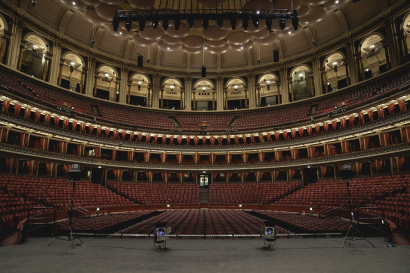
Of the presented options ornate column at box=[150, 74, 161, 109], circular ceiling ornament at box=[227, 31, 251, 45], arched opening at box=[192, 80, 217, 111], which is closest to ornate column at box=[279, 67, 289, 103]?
arched opening at box=[192, 80, 217, 111]

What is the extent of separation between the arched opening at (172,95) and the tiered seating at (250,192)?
12.8 m

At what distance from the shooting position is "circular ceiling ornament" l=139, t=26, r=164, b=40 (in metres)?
17.3

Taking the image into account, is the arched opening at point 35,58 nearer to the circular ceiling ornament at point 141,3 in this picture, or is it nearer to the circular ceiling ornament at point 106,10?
the circular ceiling ornament at point 106,10

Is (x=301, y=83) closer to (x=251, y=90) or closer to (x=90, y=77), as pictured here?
(x=251, y=90)

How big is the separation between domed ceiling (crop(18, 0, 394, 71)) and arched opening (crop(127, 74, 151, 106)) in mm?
2481

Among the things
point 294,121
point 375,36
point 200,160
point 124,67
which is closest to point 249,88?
point 294,121

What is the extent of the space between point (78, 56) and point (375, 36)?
102 feet

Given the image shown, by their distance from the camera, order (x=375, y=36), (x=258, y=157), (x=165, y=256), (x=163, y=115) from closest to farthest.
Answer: (x=165, y=256) < (x=375, y=36) < (x=258, y=157) < (x=163, y=115)

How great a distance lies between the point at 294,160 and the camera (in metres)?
25.3

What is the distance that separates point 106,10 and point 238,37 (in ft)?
29.8

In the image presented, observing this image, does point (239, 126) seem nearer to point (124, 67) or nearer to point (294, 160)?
point (294, 160)

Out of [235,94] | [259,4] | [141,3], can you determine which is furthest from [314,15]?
[235,94]

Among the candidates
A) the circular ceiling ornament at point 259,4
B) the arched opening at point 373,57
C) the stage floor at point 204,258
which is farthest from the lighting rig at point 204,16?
the arched opening at point 373,57

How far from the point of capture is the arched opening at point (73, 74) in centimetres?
A: 2722
